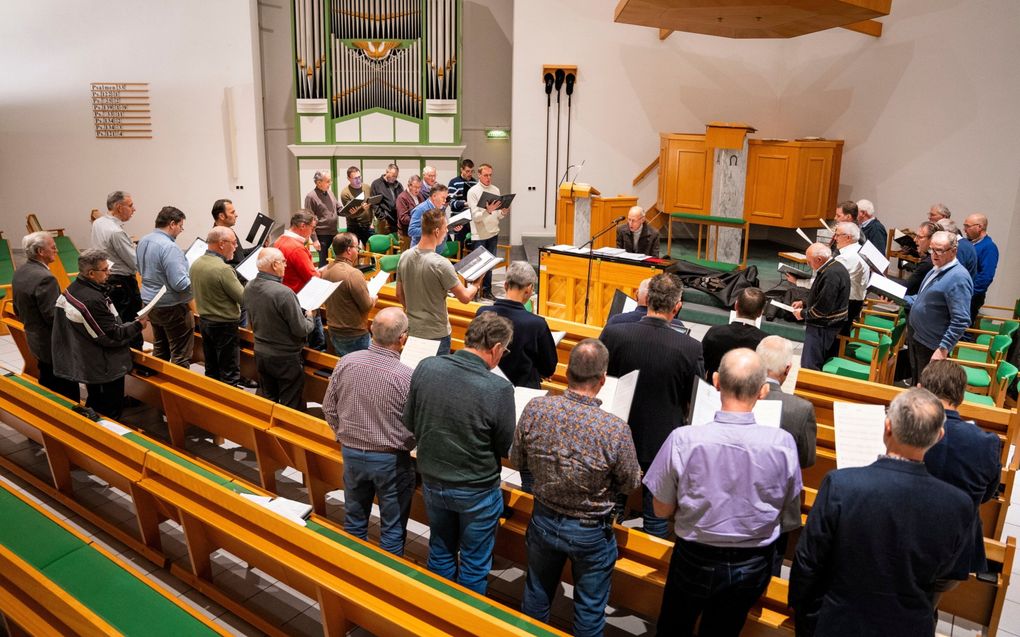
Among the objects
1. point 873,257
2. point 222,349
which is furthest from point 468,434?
point 873,257

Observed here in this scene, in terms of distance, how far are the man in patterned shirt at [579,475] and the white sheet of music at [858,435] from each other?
2.59ft

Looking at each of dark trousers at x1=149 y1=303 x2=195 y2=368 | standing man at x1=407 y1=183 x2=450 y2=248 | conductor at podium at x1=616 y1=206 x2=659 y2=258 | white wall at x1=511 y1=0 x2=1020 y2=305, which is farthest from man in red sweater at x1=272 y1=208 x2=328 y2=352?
white wall at x1=511 y1=0 x2=1020 y2=305

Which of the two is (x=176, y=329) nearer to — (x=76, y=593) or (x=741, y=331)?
(x=76, y=593)

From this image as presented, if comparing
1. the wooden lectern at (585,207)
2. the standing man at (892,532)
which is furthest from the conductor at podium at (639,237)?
the standing man at (892,532)

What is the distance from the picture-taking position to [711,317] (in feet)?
24.0

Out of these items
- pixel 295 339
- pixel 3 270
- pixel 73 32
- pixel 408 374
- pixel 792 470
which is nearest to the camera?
pixel 792 470

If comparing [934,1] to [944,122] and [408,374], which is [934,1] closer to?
[944,122]

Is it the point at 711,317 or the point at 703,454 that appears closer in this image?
the point at 703,454

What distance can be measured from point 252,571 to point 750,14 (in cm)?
728

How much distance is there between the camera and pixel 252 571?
3.56m

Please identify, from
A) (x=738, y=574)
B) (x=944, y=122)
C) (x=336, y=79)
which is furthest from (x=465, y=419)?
(x=336, y=79)

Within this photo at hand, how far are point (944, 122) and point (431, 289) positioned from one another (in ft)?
22.8

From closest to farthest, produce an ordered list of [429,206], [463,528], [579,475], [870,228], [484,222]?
[579,475] → [463,528] → [870,228] → [429,206] → [484,222]

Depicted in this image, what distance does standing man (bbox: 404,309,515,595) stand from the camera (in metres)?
2.73
